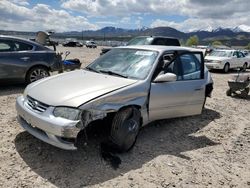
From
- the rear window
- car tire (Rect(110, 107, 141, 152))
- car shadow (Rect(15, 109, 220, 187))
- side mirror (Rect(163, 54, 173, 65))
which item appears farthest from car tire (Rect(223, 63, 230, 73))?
car tire (Rect(110, 107, 141, 152))

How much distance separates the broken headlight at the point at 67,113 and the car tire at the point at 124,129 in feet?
2.15

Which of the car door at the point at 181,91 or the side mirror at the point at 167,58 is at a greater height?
the side mirror at the point at 167,58

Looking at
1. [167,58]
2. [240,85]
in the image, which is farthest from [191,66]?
[240,85]

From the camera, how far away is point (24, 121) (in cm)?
438

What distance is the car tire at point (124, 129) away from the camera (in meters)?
4.27

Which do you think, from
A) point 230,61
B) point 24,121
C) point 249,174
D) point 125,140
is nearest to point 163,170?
Answer: point 125,140

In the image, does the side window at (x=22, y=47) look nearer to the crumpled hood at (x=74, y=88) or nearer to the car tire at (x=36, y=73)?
the car tire at (x=36, y=73)

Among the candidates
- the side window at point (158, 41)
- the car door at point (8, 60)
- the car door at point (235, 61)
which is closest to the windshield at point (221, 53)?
the car door at point (235, 61)

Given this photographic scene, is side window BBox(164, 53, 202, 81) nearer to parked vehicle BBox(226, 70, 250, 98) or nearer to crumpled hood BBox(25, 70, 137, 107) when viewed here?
crumpled hood BBox(25, 70, 137, 107)

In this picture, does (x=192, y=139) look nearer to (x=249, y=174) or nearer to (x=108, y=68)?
(x=249, y=174)

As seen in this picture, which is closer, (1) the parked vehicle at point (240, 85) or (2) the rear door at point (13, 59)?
(2) the rear door at point (13, 59)

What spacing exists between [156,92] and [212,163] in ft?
4.65

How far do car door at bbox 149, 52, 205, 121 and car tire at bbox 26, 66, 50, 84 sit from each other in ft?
15.4

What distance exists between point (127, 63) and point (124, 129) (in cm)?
139
